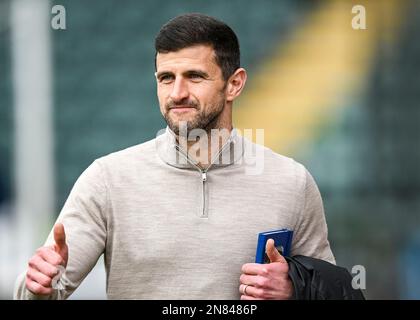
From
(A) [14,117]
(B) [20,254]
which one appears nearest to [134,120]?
(A) [14,117]

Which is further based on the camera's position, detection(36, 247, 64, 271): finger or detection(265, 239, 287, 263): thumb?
detection(265, 239, 287, 263): thumb

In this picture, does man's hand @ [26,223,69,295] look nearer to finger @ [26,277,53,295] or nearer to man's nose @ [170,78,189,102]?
finger @ [26,277,53,295]

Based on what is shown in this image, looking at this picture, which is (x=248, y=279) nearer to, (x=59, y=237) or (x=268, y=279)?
(x=268, y=279)

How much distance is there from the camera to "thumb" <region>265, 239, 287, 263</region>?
7.09ft

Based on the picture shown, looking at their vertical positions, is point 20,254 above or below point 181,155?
below

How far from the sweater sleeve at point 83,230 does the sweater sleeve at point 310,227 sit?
0.55 meters

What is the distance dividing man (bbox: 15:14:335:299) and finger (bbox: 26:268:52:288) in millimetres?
92

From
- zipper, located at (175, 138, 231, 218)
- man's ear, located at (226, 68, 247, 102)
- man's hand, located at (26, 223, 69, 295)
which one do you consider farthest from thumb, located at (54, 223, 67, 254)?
man's ear, located at (226, 68, 247, 102)

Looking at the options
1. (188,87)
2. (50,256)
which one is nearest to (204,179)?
(188,87)

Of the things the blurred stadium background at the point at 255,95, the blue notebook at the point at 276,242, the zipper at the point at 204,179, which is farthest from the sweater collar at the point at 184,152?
the blurred stadium background at the point at 255,95

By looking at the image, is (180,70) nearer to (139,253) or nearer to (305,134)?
(139,253)

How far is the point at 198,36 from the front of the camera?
7.48 feet

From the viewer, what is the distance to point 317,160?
6.93 meters
